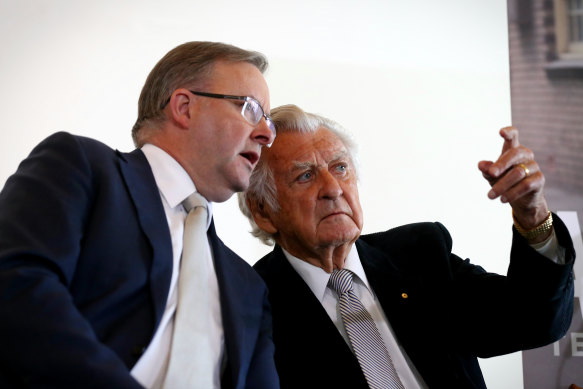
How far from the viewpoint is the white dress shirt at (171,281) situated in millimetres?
1391

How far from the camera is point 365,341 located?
190cm

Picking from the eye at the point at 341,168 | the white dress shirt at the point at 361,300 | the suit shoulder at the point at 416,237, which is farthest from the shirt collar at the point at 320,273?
the eye at the point at 341,168

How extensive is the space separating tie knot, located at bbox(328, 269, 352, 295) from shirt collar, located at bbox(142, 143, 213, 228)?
0.51 meters

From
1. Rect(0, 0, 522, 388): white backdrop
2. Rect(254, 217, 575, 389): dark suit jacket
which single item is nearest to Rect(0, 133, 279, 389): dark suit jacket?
Rect(254, 217, 575, 389): dark suit jacket

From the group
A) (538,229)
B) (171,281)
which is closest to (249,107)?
(171,281)

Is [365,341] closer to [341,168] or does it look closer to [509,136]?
[341,168]

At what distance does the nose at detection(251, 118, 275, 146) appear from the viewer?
1828 millimetres

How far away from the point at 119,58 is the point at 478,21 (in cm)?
180

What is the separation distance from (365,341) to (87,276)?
2.90ft

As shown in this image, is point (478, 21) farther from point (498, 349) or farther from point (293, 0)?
point (498, 349)

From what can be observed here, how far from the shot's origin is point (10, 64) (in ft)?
8.64

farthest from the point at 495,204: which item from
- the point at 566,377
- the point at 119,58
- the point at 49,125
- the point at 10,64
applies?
the point at 10,64

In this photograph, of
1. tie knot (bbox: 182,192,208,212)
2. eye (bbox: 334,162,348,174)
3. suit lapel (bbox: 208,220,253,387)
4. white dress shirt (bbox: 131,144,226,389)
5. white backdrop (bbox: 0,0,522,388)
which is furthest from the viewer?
white backdrop (bbox: 0,0,522,388)

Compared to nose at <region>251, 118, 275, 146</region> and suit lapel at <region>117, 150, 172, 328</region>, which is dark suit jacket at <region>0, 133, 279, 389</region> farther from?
nose at <region>251, 118, 275, 146</region>
